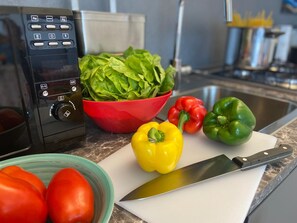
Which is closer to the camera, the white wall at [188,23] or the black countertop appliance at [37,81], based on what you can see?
the black countertop appliance at [37,81]

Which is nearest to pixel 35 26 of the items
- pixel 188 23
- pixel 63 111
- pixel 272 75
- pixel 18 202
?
pixel 63 111

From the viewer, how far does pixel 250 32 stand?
1.13m

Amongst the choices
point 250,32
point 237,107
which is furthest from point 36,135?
point 250,32

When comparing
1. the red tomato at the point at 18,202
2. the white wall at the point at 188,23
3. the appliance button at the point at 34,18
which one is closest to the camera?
the red tomato at the point at 18,202

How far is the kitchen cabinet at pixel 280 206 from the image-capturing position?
0.45m

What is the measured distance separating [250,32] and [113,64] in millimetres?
882

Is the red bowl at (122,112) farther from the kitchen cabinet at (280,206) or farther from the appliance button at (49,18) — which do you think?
the kitchen cabinet at (280,206)

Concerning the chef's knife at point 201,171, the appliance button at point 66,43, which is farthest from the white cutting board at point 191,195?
the appliance button at point 66,43

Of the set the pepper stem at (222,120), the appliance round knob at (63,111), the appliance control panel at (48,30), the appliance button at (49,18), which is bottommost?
the pepper stem at (222,120)

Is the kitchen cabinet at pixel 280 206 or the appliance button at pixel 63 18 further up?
the appliance button at pixel 63 18

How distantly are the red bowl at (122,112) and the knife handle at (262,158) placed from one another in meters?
0.22

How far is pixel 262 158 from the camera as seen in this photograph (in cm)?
47

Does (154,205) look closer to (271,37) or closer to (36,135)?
(36,135)

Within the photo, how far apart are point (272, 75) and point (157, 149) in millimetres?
998
